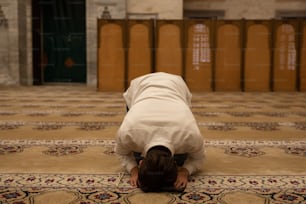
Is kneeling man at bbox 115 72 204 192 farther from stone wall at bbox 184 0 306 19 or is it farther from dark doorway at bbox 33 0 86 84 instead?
stone wall at bbox 184 0 306 19

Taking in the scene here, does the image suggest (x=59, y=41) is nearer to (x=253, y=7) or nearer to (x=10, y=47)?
(x=10, y=47)

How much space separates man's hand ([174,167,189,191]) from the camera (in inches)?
75.1

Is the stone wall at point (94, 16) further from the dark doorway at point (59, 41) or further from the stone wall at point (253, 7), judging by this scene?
the stone wall at point (253, 7)

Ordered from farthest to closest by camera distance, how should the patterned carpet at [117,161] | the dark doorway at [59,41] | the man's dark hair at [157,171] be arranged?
the dark doorway at [59,41] < the patterned carpet at [117,161] < the man's dark hair at [157,171]

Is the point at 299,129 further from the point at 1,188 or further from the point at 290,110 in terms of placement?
the point at 1,188

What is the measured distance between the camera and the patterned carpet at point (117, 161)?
1.87 meters

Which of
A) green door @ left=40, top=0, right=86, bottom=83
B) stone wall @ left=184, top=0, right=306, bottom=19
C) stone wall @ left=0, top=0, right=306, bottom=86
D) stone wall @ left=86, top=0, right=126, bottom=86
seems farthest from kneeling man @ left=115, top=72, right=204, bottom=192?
stone wall @ left=184, top=0, right=306, bottom=19

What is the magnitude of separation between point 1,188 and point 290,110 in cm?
424

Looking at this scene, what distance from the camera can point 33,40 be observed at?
11.1 meters

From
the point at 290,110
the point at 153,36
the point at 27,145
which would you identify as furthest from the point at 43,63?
the point at 27,145

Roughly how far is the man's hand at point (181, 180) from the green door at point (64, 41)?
31.9 ft

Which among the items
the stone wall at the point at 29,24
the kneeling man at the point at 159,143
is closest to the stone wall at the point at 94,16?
the stone wall at the point at 29,24

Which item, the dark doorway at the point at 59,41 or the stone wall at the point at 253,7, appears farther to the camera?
the stone wall at the point at 253,7

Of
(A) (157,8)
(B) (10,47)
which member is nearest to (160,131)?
(A) (157,8)
